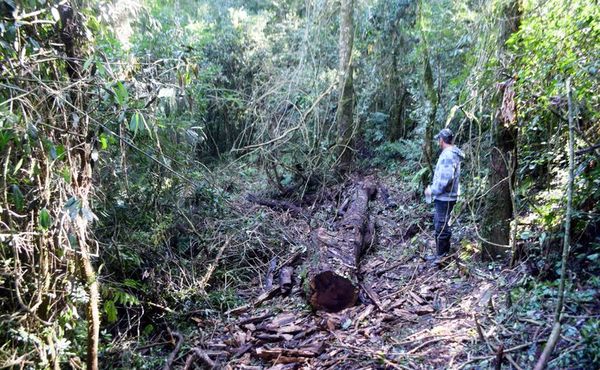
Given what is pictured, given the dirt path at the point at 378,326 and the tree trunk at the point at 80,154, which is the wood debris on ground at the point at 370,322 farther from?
the tree trunk at the point at 80,154

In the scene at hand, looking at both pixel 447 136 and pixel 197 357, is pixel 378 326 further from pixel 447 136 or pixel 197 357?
pixel 447 136

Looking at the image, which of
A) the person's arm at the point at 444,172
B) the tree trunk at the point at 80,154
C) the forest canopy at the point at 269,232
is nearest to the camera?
the forest canopy at the point at 269,232

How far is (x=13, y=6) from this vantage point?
10.9ft

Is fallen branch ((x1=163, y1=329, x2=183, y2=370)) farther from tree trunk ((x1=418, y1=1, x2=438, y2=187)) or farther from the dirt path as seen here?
Answer: tree trunk ((x1=418, y1=1, x2=438, y2=187))

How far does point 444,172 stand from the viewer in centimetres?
612

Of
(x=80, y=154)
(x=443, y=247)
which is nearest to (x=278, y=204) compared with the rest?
(x=443, y=247)

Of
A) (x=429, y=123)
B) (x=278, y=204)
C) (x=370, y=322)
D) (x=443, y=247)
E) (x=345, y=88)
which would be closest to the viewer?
(x=370, y=322)

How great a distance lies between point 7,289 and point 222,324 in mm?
2534

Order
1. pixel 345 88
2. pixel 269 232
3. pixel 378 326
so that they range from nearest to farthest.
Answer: pixel 378 326 → pixel 269 232 → pixel 345 88

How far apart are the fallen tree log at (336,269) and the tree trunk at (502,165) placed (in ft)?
5.53

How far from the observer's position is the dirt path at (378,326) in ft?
13.6

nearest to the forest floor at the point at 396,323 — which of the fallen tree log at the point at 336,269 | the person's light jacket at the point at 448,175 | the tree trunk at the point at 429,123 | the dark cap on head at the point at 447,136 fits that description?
the fallen tree log at the point at 336,269

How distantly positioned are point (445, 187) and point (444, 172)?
0.69 feet

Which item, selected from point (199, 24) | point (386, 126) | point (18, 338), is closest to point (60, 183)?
point (18, 338)
